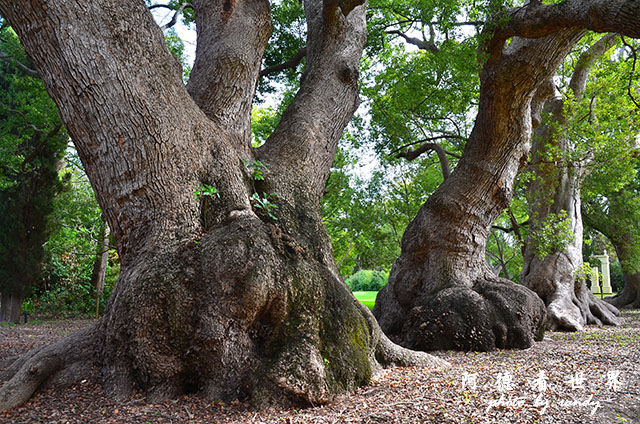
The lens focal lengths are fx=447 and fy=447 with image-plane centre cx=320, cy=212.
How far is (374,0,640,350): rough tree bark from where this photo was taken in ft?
20.1

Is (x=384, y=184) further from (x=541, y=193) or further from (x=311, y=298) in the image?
(x=311, y=298)

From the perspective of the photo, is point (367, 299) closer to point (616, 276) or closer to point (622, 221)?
point (622, 221)

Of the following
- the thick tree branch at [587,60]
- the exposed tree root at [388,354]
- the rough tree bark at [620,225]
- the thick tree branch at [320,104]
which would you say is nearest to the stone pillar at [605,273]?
the rough tree bark at [620,225]

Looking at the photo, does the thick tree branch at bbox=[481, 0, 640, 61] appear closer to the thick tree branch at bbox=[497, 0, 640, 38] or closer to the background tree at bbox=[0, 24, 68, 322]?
the thick tree branch at bbox=[497, 0, 640, 38]

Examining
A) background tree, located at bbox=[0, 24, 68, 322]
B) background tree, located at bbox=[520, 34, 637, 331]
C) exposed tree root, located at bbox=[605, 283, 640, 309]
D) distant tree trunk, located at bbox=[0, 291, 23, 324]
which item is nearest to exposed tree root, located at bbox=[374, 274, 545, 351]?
Answer: background tree, located at bbox=[520, 34, 637, 331]

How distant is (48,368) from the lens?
3.41m

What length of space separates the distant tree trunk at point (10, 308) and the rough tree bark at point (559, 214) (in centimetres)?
1198

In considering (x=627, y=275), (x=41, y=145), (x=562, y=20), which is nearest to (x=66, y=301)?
(x=41, y=145)

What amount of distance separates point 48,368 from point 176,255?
1303 mm

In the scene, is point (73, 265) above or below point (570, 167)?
below

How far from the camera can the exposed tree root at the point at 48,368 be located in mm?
3156

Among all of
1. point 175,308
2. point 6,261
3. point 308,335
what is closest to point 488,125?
point 308,335

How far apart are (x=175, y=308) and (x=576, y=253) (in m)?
10.7

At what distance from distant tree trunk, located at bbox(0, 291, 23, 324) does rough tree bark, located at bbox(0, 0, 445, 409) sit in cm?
830
